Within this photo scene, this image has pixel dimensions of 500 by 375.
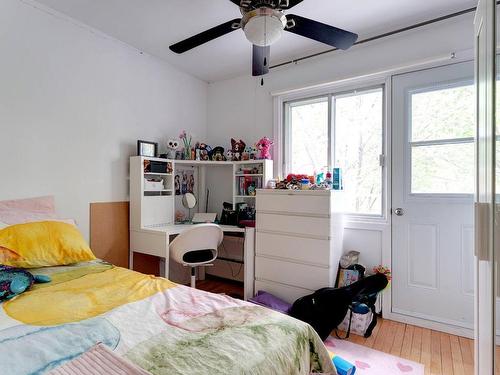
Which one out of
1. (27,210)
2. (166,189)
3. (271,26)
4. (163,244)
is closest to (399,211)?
(271,26)

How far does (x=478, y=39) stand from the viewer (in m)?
1.15

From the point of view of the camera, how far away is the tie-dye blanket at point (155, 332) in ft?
2.66

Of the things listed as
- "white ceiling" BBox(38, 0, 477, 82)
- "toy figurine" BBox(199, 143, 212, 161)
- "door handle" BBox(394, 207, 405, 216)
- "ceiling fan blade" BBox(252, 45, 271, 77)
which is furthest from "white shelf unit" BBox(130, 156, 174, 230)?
"door handle" BBox(394, 207, 405, 216)

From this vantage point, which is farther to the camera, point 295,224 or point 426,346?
point 295,224

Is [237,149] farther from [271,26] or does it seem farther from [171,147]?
[271,26]

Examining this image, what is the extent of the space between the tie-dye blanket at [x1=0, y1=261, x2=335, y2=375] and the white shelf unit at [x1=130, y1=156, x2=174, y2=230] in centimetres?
119

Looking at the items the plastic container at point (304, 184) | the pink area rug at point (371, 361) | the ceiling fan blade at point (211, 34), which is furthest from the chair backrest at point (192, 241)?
the ceiling fan blade at point (211, 34)

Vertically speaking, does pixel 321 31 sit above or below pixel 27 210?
above

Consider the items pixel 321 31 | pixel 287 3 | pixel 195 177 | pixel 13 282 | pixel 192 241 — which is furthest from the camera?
pixel 195 177

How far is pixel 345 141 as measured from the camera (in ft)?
9.02

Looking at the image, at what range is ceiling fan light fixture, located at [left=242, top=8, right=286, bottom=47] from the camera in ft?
4.66

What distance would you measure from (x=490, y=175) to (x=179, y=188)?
2833 mm

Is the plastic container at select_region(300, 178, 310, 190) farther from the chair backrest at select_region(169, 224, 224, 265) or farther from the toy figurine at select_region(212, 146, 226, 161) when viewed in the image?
the toy figurine at select_region(212, 146, 226, 161)

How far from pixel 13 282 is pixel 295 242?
193cm
